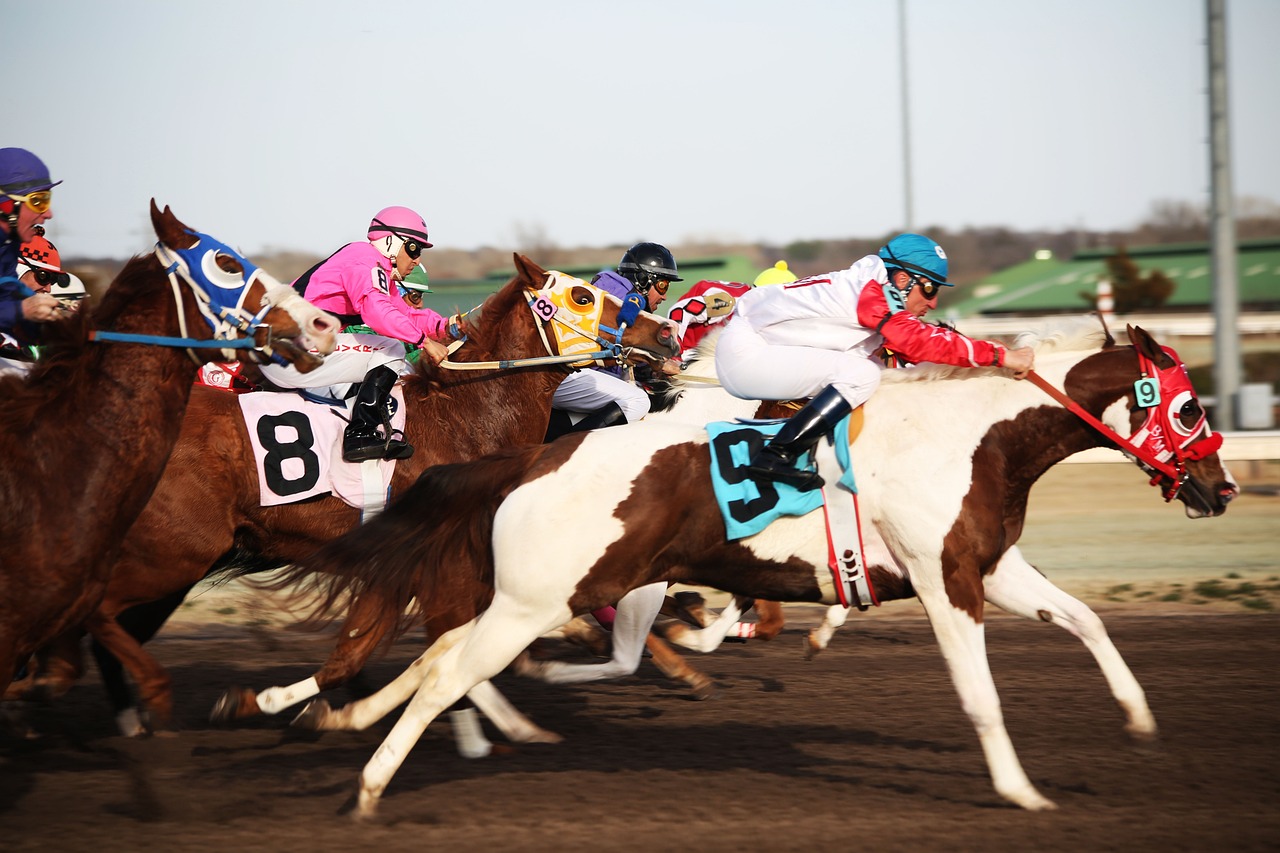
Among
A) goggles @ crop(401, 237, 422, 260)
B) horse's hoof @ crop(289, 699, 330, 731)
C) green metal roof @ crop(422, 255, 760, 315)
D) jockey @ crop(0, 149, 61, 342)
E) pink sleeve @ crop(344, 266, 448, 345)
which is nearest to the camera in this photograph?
jockey @ crop(0, 149, 61, 342)

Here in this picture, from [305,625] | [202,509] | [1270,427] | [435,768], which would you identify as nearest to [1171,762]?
[435,768]

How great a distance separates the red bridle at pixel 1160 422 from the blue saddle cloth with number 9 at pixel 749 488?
2.91 ft

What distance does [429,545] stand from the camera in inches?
186

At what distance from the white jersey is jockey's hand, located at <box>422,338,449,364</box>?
62.8 inches

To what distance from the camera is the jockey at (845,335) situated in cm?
466

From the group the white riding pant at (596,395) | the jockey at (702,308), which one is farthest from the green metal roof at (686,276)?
the white riding pant at (596,395)

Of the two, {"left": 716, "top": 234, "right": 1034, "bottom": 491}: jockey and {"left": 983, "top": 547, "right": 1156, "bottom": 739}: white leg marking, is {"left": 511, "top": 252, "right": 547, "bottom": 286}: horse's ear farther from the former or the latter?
{"left": 983, "top": 547, "right": 1156, "bottom": 739}: white leg marking

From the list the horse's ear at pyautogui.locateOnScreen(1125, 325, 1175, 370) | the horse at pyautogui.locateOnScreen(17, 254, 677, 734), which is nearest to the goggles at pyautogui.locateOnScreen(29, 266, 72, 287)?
the horse at pyautogui.locateOnScreen(17, 254, 677, 734)

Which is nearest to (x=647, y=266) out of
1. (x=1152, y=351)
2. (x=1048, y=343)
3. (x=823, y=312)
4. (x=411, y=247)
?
(x=411, y=247)

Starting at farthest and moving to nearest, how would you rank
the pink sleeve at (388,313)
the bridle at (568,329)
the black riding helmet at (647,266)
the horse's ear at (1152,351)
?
the black riding helmet at (647,266) < the bridle at (568,329) < the pink sleeve at (388,313) < the horse's ear at (1152,351)

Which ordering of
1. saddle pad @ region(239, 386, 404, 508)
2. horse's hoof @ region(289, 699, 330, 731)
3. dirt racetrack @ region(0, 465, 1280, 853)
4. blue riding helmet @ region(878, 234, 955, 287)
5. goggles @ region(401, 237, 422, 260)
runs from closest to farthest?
dirt racetrack @ region(0, 465, 1280, 853) < horse's hoof @ region(289, 699, 330, 731) < blue riding helmet @ region(878, 234, 955, 287) < saddle pad @ region(239, 386, 404, 508) < goggles @ region(401, 237, 422, 260)

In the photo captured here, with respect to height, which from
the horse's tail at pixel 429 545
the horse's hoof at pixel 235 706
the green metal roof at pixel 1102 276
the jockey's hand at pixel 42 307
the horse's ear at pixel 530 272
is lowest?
the green metal roof at pixel 1102 276

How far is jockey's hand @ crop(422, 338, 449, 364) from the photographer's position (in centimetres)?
591

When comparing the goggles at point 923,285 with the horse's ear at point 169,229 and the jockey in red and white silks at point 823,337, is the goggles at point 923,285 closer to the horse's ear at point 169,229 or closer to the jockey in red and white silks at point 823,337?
the jockey in red and white silks at point 823,337
